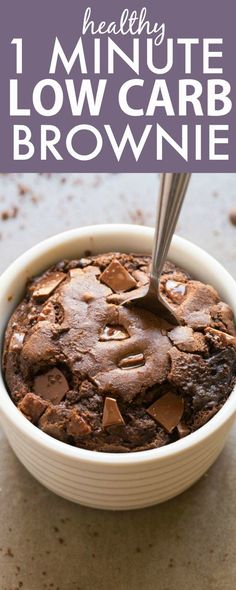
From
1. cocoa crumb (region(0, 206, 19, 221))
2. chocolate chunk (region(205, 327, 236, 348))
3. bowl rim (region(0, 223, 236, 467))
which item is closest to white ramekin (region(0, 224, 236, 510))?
bowl rim (region(0, 223, 236, 467))

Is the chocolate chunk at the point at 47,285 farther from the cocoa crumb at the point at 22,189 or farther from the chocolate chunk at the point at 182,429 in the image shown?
the cocoa crumb at the point at 22,189

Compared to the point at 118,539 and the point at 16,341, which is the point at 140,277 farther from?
the point at 118,539

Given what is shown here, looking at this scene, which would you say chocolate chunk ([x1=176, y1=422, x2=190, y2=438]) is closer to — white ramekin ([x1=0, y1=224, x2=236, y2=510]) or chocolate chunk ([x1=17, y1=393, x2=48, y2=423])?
white ramekin ([x1=0, y1=224, x2=236, y2=510])

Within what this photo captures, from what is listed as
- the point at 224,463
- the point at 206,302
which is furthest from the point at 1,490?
the point at 206,302

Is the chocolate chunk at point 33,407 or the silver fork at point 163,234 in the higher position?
the silver fork at point 163,234

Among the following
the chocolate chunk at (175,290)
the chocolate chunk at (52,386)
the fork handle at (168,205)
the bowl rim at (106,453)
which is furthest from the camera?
the chocolate chunk at (175,290)

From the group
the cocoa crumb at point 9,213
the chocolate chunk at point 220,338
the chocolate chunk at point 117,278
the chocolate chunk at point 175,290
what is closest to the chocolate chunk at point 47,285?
the chocolate chunk at point 117,278

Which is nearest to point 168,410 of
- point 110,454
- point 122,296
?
point 110,454
